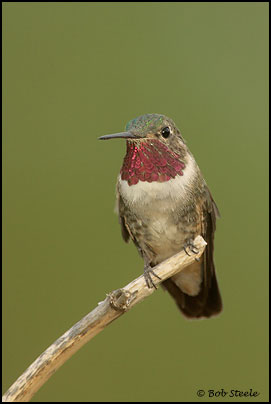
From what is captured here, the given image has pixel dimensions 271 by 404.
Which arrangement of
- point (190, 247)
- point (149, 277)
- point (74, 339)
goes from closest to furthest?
point (74, 339)
point (149, 277)
point (190, 247)

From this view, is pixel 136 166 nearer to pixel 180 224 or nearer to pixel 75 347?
pixel 180 224

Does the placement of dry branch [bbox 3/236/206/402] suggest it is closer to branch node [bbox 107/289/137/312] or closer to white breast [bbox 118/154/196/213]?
branch node [bbox 107/289/137/312]

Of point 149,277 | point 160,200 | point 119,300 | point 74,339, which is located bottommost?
point 74,339

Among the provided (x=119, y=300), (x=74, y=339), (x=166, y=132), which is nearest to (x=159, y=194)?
(x=166, y=132)

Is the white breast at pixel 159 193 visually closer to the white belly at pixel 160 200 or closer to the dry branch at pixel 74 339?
the white belly at pixel 160 200

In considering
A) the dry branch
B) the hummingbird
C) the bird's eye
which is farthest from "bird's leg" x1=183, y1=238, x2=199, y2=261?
the bird's eye

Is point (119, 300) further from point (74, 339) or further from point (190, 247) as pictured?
point (190, 247)
